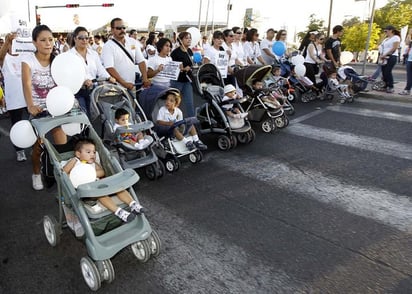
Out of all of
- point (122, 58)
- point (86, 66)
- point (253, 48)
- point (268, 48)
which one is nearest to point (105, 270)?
point (86, 66)

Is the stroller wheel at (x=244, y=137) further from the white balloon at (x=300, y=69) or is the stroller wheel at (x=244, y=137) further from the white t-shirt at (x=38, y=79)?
the white balloon at (x=300, y=69)

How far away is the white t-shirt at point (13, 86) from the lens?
205 inches

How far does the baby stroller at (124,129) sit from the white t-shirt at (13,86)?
1.08m

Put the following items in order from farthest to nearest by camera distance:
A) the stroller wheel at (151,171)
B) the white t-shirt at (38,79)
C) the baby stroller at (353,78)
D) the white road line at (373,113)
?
the baby stroller at (353,78) < the white road line at (373,113) < the stroller wheel at (151,171) < the white t-shirt at (38,79)

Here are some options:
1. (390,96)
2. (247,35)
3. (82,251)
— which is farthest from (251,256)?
(390,96)

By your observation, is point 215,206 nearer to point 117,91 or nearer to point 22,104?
point 117,91

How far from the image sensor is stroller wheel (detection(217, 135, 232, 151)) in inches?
246

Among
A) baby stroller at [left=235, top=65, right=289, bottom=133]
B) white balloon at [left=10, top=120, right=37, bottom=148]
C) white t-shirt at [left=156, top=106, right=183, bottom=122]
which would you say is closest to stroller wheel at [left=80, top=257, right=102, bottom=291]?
white balloon at [left=10, top=120, right=37, bottom=148]

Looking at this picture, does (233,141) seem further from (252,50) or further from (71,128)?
(252,50)

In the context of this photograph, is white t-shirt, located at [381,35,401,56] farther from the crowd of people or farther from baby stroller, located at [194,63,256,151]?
baby stroller, located at [194,63,256,151]

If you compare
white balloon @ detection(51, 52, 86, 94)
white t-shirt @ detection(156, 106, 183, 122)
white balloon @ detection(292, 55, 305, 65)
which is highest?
white balloon @ detection(292, 55, 305, 65)

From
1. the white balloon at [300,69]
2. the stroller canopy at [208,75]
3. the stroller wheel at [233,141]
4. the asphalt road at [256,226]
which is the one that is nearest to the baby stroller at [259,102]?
the stroller canopy at [208,75]

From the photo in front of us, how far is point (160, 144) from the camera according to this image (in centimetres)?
539

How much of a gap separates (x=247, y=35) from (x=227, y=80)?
264 centimetres
